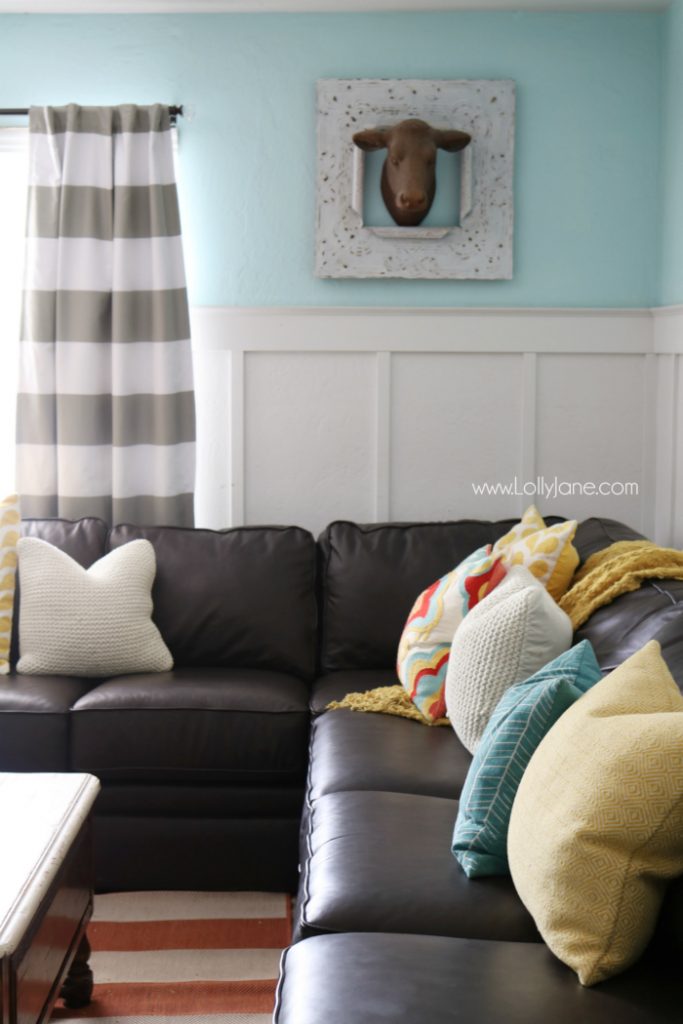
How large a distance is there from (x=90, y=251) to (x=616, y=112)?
1682 mm

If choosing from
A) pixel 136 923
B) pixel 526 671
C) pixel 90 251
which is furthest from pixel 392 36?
pixel 136 923

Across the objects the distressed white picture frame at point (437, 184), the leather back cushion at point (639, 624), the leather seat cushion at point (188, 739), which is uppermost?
the distressed white picture frame at point (437, 184)

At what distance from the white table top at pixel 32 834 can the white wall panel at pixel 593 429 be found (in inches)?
78.5

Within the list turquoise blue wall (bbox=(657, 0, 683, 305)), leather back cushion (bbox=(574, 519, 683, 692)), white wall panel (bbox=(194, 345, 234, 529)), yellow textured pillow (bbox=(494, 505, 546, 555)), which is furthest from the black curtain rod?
leather back cushion (bbox=(574, 519, 683, 692))

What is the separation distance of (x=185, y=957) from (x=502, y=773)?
3.35 feet

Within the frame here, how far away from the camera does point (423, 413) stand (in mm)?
3658

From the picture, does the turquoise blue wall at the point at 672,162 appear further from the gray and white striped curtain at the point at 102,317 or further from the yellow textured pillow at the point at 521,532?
the gray and white striped curtain at the point at 102,317

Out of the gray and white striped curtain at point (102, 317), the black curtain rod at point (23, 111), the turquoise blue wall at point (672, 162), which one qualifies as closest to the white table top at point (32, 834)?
the gray and white striped curtain at point (102, 317)

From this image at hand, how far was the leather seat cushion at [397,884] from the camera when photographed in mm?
1630

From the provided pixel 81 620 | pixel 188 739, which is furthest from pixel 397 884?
pixel 81 620

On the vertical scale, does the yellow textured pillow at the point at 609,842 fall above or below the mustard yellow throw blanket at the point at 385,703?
above

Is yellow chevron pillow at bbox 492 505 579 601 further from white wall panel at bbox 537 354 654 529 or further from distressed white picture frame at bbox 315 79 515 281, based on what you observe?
distressed white picture frame at bbox 315 79 515 281

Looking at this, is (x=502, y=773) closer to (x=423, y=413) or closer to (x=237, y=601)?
(x=237, y=601)

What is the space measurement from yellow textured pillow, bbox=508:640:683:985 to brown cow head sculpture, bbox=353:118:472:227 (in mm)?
2281
